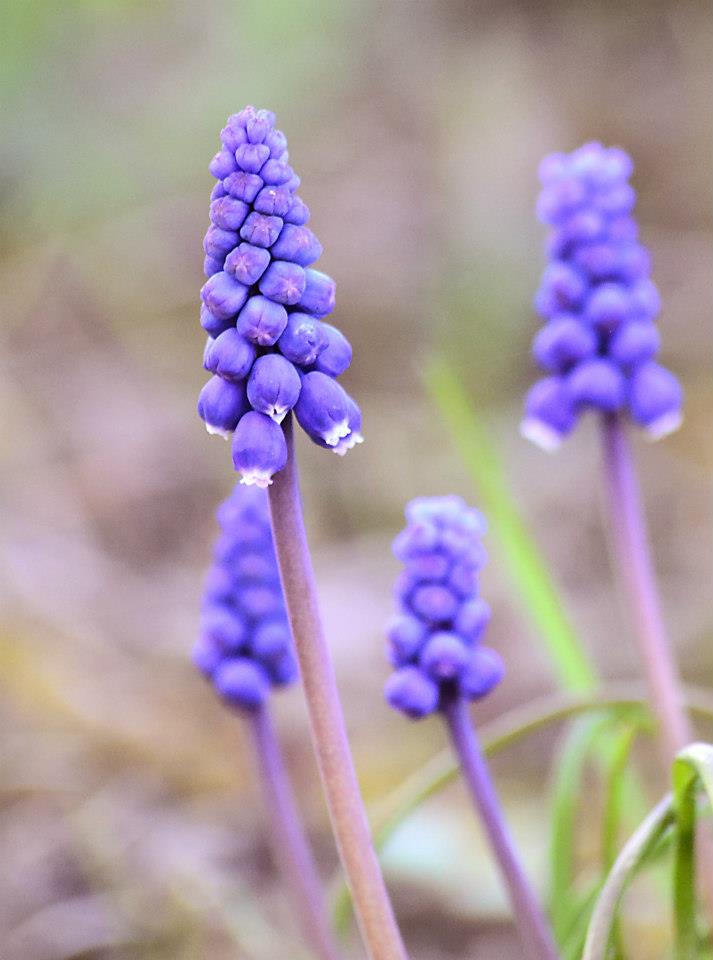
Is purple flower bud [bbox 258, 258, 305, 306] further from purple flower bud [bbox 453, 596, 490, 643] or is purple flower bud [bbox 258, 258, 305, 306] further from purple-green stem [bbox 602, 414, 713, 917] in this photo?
purple-green stem [bbox 602, 414, 713, 917]

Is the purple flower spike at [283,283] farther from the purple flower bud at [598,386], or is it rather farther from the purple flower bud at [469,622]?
the purple flower bud at [598,386]

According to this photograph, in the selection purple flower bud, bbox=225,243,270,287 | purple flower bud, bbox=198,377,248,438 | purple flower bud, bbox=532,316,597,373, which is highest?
purple flower bud, bbox=532,316,597,373

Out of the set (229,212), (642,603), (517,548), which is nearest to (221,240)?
(229,212)

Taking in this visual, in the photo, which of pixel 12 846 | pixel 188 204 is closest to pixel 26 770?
pixel 12 846

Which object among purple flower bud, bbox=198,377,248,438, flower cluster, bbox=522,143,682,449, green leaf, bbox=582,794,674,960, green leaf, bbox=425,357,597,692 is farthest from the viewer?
green leaf, bbox=425,357,597,692

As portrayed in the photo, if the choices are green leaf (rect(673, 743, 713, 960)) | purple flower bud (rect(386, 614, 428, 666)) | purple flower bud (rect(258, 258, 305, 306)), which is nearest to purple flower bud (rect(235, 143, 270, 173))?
purple flower bud (rect(258, 258, 305, 306))

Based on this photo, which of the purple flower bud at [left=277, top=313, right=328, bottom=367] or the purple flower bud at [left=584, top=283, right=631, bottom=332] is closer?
the purple flower bud at [left=277, top=313, right=328, bottom=367]

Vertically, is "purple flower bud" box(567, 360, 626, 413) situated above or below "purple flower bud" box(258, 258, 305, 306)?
above
